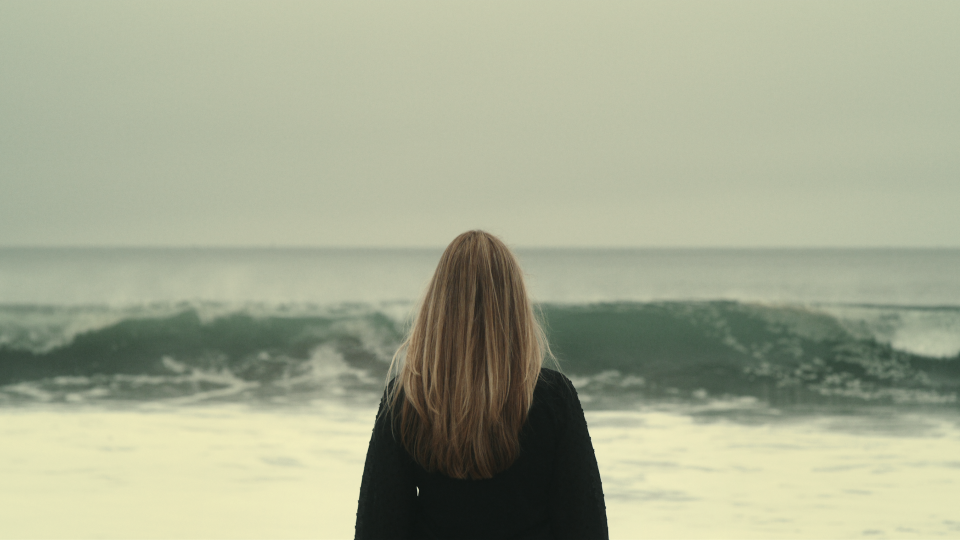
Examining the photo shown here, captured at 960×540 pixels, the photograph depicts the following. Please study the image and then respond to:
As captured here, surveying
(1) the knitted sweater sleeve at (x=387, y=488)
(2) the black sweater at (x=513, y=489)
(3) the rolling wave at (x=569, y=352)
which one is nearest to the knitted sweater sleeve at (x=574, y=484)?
(2) the black sweater at (x=513, y=489)

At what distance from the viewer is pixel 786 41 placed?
657 centimetres

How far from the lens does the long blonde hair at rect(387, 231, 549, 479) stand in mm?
1057

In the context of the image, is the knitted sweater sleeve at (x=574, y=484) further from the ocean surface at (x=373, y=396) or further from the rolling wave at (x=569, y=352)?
the rolling wave at (x=569, y=352)

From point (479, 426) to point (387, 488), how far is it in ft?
0.63

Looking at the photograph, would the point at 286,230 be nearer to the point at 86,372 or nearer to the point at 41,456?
the point at 86,372

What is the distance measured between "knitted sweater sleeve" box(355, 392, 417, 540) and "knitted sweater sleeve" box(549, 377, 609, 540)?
0.24 m

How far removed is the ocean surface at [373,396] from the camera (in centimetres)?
314

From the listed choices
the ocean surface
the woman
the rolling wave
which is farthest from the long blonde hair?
the rolling wave

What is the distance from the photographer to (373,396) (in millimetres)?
5645

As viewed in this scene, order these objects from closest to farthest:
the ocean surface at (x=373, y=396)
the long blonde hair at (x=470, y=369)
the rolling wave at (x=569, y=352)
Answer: the long blonde hair at (x=470, y=369), the ocean surface at (x=373, y=396), the rolling wave at (x=569, y=352)

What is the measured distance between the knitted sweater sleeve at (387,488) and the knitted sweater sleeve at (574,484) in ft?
A: 0.77

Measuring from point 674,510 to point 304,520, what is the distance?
5.47 feet

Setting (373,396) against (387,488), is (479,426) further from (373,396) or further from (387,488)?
(373,396)

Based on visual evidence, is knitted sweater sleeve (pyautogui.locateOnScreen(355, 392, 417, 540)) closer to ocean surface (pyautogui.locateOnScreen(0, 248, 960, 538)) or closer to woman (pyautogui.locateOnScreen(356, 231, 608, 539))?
woman (pyautogui.locateOnScreen(356, 231, 608, 539))
